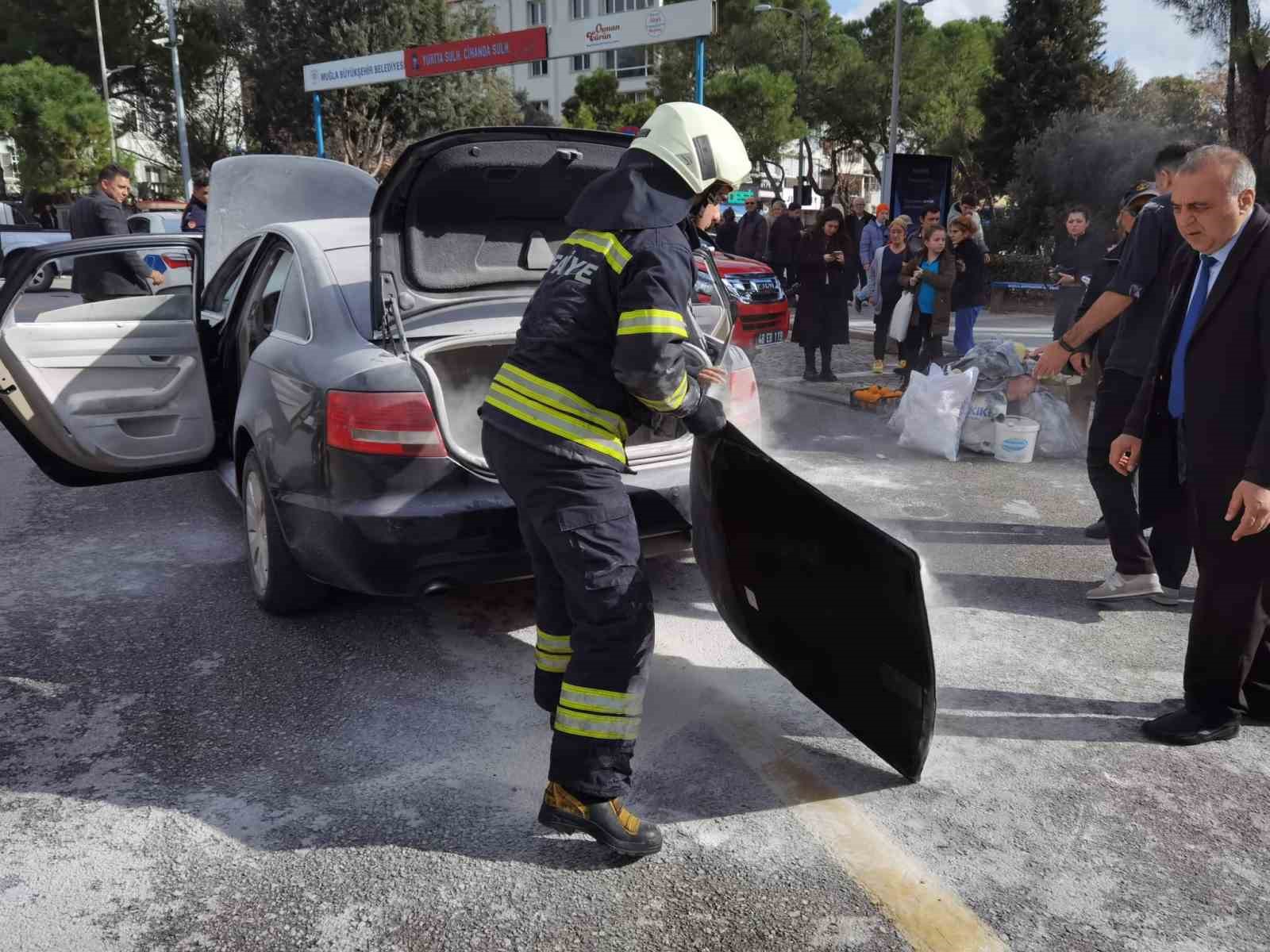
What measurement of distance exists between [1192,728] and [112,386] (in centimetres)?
477

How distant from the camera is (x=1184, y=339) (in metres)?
3.57

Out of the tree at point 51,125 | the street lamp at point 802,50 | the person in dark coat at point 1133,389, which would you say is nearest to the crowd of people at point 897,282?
the person in dark coat at point 1133,389

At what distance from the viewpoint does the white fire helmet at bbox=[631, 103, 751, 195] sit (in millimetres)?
2617

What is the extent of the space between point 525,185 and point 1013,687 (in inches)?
107

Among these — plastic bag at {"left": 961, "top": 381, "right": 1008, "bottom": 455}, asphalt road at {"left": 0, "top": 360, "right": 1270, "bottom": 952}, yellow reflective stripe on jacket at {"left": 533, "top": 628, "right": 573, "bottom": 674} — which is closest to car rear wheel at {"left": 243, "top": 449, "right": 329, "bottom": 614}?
asphalt road at {"left": 0, "top": 360, "right": 1270, "bottom": 952}

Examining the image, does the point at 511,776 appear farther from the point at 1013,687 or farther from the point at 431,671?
the point at 1013,687

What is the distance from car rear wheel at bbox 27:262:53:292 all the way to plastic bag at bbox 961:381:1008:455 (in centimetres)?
528

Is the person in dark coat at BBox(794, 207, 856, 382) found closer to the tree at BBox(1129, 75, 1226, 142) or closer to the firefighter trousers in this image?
A: the firefighter trousers

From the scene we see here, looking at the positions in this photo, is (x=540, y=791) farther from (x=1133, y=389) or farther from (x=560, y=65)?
(x=560, y=65)

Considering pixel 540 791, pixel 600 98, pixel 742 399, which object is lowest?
pixel 540 791

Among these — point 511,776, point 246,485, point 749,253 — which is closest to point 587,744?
point 511,776

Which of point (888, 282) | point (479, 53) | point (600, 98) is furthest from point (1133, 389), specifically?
point (600, 98)

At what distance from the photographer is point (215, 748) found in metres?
3.22

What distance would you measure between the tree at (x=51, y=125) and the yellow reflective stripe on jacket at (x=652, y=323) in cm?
3676
